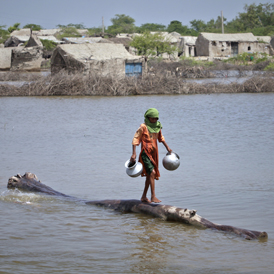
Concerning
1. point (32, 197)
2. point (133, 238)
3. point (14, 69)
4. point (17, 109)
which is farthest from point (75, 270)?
point (14, 69)

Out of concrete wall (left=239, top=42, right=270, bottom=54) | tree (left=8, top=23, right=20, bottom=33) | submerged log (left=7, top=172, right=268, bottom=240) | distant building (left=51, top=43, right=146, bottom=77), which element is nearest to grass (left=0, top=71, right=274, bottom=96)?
distant building (left=51, top=43, right=146, bottom=77)

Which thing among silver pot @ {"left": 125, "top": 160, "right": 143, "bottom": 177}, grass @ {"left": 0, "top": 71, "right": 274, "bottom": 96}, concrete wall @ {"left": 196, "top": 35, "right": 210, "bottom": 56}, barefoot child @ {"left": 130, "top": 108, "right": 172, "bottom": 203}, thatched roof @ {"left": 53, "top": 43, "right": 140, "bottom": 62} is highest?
concrete wall @ {"left": 196, "top": 35, "right": 210, "bottom": 56}

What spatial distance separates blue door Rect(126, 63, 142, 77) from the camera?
918 inches

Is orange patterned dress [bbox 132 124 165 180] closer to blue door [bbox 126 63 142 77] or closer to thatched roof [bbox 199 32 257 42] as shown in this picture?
blue door [bbox 126 63 142 77]

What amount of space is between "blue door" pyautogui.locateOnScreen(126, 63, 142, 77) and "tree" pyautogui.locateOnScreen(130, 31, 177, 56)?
13381mm

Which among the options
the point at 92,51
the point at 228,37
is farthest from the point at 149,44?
the point at 228,37

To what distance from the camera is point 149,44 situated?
36.8 meters

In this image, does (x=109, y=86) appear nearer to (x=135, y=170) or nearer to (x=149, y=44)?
(x=135, y=170)

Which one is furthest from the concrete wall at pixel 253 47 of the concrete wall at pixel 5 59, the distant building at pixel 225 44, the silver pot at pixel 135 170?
the silver pot at pixel 135 170

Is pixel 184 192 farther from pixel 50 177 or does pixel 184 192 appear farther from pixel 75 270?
pixel 75 270

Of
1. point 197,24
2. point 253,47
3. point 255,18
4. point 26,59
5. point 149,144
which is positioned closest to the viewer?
point 149,144

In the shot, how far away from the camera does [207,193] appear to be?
6.11 m

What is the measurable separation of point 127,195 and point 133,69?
1768 centimetres

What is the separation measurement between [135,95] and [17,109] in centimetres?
620
